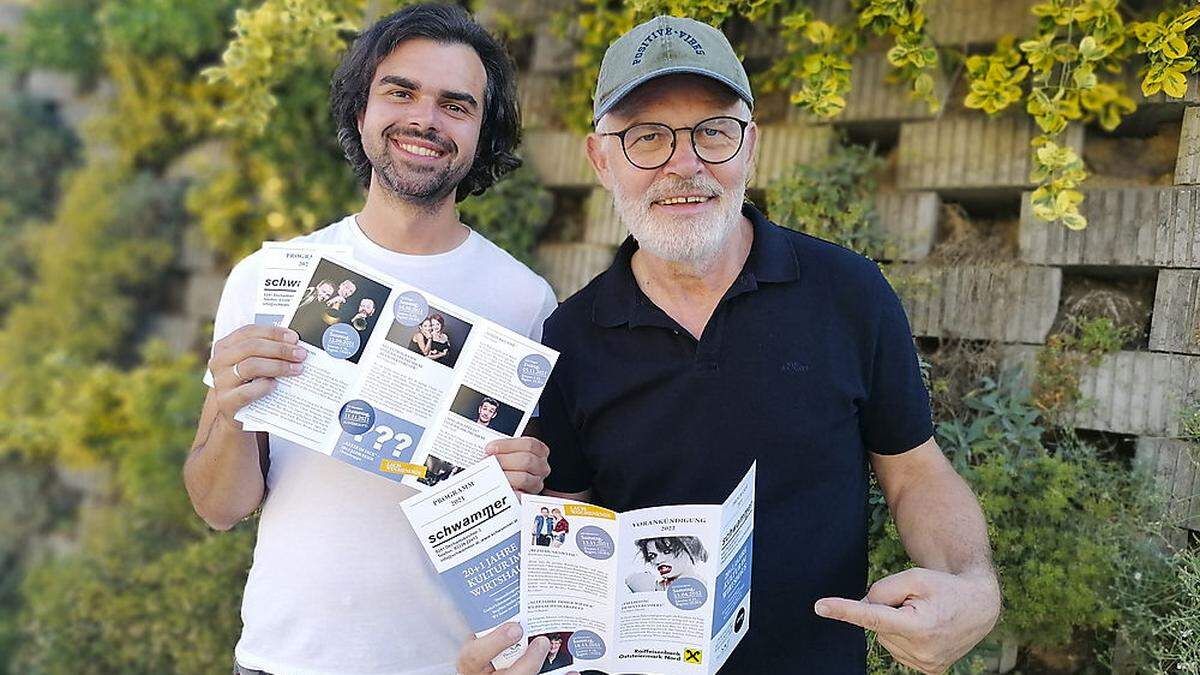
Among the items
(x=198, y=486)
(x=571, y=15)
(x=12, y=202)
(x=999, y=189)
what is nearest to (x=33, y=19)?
(x=12, y=202)

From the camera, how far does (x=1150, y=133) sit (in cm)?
271

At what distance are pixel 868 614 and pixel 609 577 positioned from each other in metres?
0.42

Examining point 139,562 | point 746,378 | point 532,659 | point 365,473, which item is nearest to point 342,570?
point 365,473

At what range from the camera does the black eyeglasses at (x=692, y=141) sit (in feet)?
6.14

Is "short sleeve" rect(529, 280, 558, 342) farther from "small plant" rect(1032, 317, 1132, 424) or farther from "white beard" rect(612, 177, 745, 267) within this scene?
"small plant" rect(1032, 317, 1132, 424)

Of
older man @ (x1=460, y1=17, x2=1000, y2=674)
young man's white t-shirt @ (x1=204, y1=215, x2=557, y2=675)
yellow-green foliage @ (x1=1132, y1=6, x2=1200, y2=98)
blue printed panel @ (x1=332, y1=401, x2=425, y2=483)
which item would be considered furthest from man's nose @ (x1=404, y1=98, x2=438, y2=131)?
yellow-green foliage @ (x1=1132, y1=6, x2=1200, y2=98)

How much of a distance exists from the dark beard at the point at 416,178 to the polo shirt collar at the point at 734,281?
40 cm

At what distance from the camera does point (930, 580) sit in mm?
1602

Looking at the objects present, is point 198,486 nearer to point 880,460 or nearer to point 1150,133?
point 880,460

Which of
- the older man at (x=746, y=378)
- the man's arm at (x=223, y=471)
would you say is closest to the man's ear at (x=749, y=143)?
the older man at (x=746, y=378)

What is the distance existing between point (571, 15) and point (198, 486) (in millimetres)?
2173

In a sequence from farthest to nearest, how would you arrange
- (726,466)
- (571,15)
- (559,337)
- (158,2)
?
1. (158,2)
2. (571,15)
3. (559,337)
4. (726,466)

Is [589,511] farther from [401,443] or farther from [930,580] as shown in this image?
[930,580]

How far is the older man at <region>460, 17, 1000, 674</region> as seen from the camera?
181 cm
